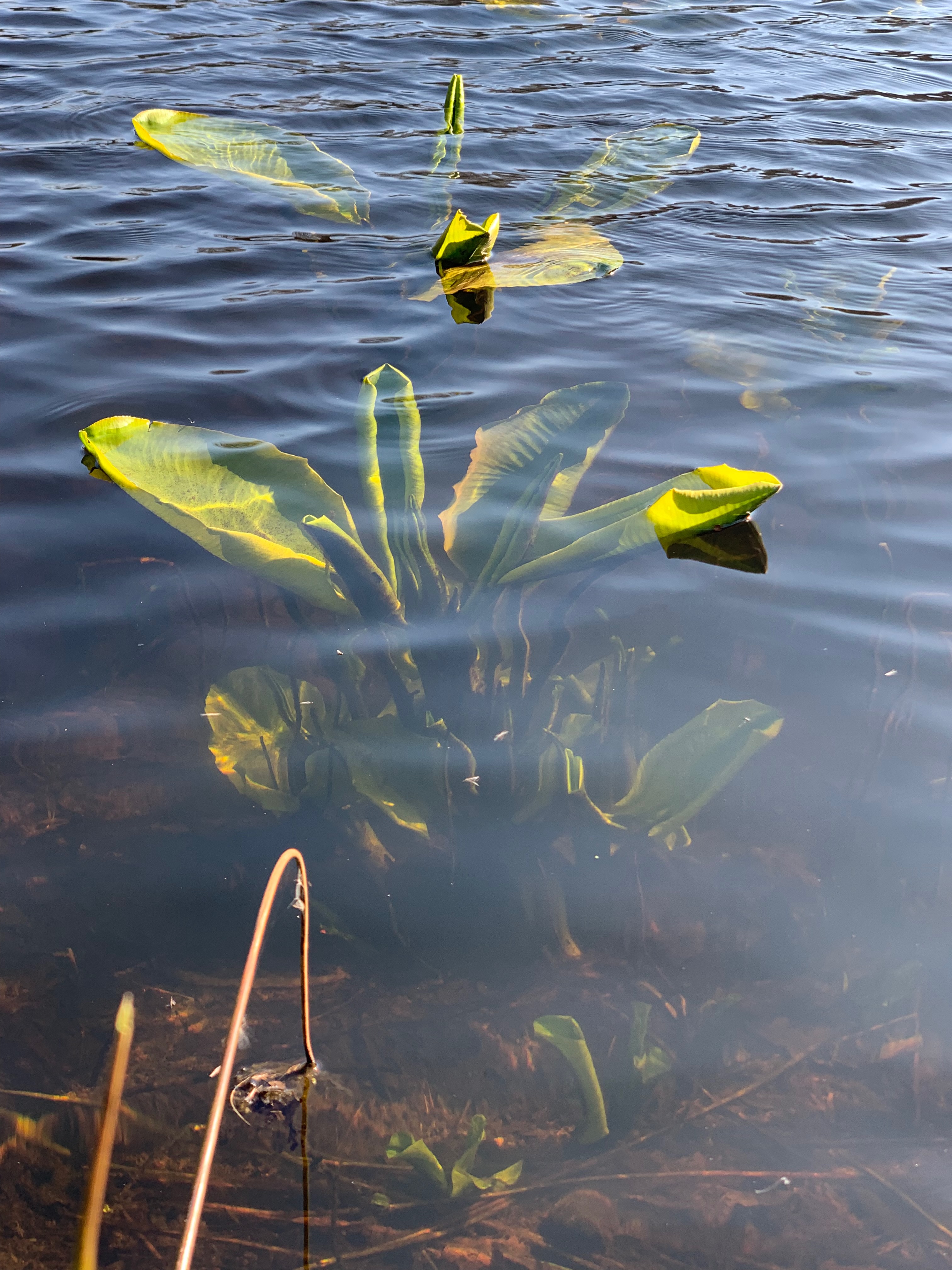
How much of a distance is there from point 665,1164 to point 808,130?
14.1ft

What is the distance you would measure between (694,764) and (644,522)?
1.47 ft

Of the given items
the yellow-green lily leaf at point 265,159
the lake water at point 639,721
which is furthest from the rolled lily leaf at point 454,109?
the yellow-green lily leaf at point 265,159

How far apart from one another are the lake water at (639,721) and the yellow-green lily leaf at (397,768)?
8cm

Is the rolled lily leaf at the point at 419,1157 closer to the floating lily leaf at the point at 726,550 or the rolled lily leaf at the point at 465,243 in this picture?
the floating lily leaf at the point at 726,550

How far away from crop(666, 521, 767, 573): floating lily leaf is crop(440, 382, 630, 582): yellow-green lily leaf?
213mm

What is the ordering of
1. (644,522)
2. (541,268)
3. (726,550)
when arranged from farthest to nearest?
(541,268), (726,550), (644,522)

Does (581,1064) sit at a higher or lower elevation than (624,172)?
lower

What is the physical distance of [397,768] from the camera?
4.06 feet

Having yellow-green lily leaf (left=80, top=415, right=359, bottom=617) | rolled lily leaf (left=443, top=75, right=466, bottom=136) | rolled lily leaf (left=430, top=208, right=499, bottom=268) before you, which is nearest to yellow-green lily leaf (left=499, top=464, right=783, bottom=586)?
yellow-green lily leaf (left=80, top=415, right=359, bottom=617)

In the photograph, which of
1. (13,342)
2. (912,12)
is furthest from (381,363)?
(912,12)

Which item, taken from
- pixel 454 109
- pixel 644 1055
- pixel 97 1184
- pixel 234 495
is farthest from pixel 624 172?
pixel 97 1184

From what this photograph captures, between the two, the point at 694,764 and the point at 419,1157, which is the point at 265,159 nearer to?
the point at 694,764

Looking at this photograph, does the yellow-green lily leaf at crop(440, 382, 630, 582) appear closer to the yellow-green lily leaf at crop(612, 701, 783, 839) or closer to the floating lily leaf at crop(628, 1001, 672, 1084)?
the yellow-green lily leaf at crop(612, 701, 783, 839)

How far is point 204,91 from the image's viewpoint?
3.88 metres
